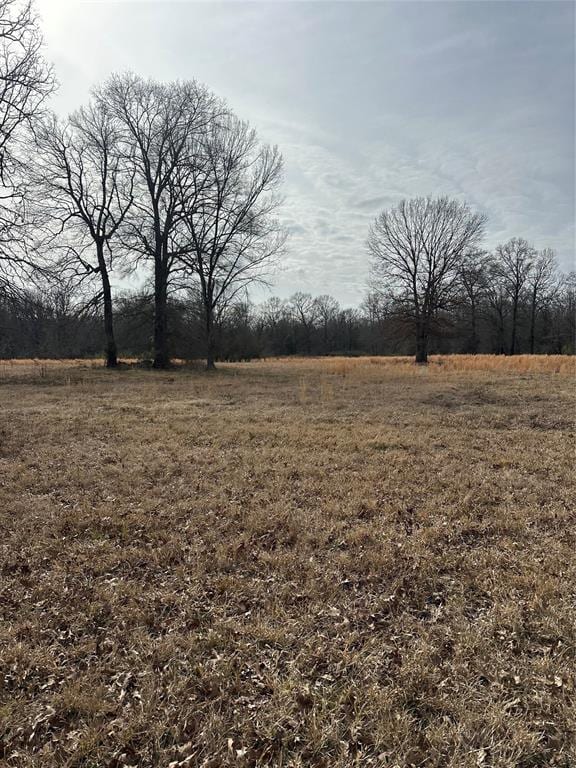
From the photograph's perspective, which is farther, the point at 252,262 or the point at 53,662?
the point at 252,262

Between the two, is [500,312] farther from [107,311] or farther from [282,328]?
[107,311]

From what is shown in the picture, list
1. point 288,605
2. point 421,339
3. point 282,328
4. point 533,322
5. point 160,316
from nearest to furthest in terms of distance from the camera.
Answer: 1. point 288,605
2. point 160,316
3. point 421,339
4. point 533,322
5. point 282,328

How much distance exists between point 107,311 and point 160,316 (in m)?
2.80

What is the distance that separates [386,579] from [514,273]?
5665 cm

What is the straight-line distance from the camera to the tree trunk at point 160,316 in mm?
22859

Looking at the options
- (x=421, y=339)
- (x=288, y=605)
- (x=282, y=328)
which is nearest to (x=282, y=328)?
(x=282, y=328)

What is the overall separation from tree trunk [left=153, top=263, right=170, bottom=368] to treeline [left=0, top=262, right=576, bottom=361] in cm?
63

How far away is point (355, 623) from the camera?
2.83 meters

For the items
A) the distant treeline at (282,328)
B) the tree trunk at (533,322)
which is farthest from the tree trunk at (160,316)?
the tree trunk at (533,322)

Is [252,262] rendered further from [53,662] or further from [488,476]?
[53,662]

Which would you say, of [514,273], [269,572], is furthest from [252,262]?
[514,273]

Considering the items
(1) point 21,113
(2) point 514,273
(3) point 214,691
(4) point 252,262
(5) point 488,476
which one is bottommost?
(3) point 214,691

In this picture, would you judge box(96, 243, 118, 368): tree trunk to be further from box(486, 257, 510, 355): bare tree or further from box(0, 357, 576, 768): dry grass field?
box(486, 257, 510, 355): bare tree

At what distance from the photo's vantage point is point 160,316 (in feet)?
75.0
